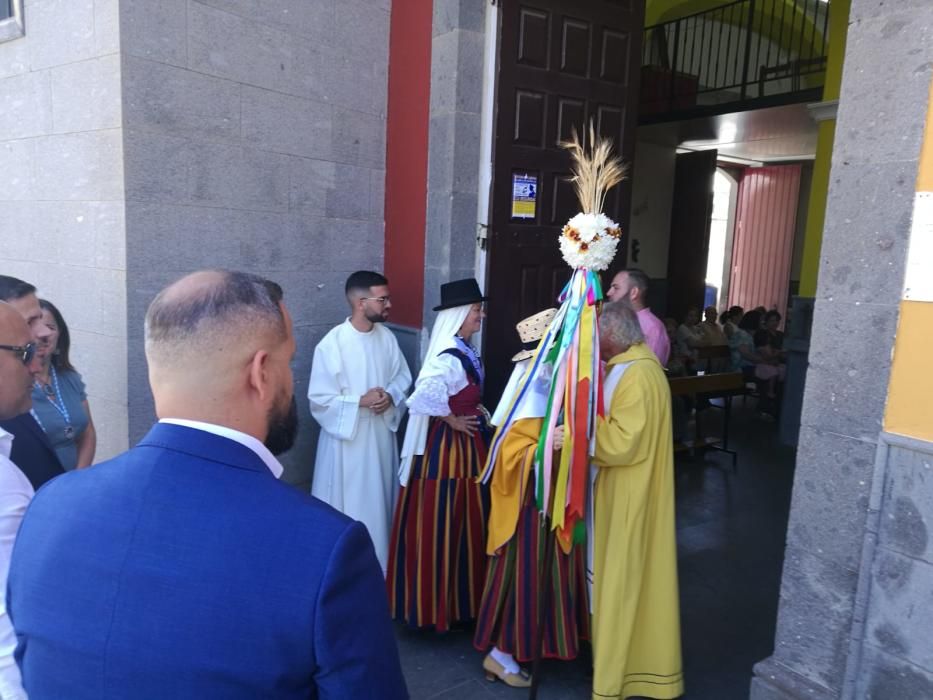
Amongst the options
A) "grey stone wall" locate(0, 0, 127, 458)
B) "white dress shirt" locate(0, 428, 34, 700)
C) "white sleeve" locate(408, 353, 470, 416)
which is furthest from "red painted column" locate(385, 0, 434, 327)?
"white dress shirt" locate(0, 428, 34, 700)

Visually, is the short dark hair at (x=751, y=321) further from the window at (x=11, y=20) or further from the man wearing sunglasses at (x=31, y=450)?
the man wearing sunglasses at (x=31, y=450)

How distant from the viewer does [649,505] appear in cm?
306

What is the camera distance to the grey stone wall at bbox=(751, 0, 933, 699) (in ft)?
7.38

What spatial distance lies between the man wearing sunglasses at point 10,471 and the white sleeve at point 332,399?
6.56 feet

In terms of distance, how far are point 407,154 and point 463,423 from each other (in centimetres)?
197

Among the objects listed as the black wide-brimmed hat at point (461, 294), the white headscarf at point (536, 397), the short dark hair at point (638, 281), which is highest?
the short dark hair at point (638, 281)

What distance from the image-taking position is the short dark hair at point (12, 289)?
265 centimetres

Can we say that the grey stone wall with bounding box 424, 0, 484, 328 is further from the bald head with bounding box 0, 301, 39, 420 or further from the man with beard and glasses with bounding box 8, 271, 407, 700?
the man with beard and glasses with bounding box 8, 271, 407, 700

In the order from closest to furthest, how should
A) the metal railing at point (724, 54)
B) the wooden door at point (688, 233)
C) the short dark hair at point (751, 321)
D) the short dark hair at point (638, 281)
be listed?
1. the short dark hair at point (638, 281)
2. the metal railing at point (724, 54)
3. the short dark hair at point (751, 321)
4. the wooden door at point (688, 233)

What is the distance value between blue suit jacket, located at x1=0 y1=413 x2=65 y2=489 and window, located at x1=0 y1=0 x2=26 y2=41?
124 inches

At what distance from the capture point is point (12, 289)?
267 cm

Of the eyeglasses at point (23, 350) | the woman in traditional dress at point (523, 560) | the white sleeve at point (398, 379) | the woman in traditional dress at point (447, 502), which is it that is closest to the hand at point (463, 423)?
the woman in traditional dress at point (447, 502)

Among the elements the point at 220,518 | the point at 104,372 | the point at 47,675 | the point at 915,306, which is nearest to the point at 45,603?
the point at 47,675

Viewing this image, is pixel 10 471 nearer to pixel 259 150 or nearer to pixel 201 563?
pixel 201 563
